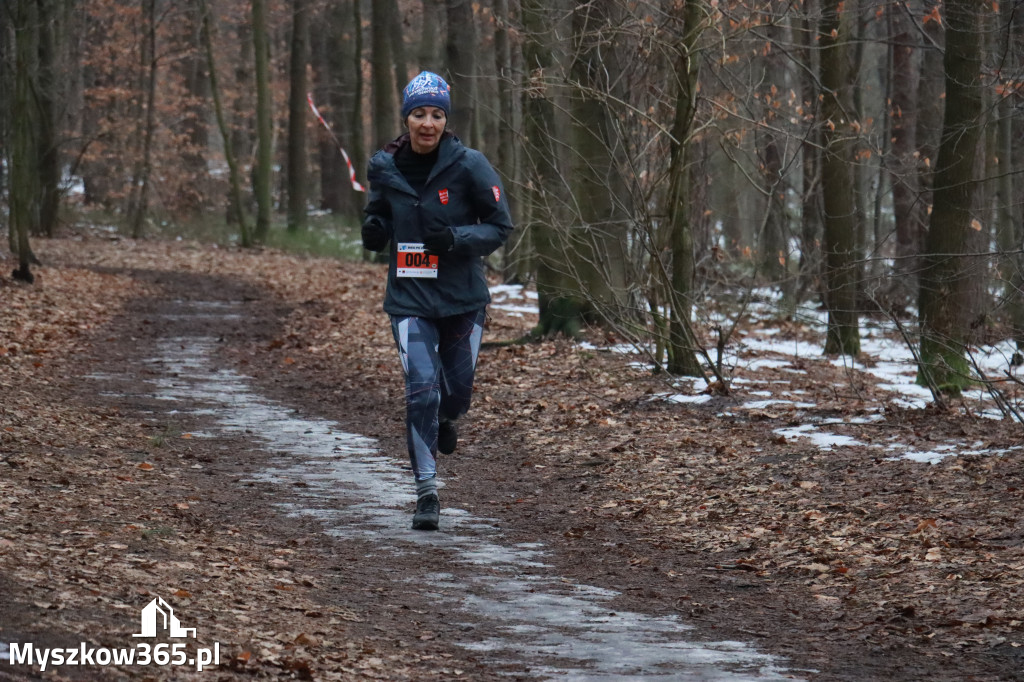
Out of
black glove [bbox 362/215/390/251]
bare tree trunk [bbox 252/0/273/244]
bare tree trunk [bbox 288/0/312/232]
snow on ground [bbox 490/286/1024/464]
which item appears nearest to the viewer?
black glove [bbox 362/215/390/251]

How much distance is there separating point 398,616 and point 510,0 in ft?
40.4

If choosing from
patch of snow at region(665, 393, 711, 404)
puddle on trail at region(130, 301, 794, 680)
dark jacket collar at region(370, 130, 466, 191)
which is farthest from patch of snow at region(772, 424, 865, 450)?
dark jacket collar at region(370, 130, 466, 191)

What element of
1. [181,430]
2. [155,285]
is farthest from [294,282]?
[181,430]

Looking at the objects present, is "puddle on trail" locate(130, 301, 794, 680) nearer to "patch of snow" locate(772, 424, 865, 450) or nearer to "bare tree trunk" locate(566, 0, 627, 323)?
"patch of snow" locate(772, 424, 865, 450)

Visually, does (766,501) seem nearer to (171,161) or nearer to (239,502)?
(239,502)

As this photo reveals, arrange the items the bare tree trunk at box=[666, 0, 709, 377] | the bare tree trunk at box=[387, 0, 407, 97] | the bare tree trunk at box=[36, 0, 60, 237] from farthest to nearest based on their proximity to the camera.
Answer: the bare tree trunk at box=[36, 0, 60, 237]
the bare tree trunk at box=[387, 0, 407, 97]
the bare tree trunk at box=[666, 0, 709, 377]

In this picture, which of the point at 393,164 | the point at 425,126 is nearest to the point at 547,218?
the point at 393,164

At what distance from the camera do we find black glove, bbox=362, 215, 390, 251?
6.79 meters

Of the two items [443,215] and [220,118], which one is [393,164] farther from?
[220,118]

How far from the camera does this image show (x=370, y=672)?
436 cm

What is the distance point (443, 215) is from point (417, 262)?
11.9 inches

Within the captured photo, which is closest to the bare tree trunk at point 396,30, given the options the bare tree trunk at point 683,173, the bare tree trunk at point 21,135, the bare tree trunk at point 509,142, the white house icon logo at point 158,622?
the bare tree trunk at point 509,142

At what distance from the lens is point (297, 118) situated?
113 ft

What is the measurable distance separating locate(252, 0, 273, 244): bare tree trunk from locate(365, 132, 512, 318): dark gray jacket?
2453 centimetres
